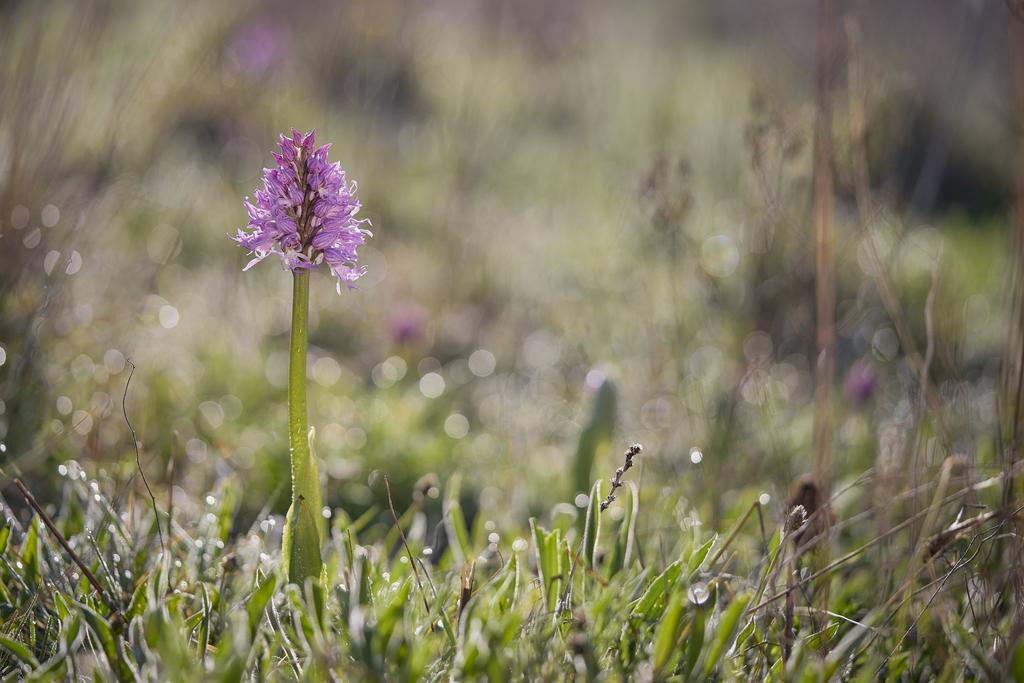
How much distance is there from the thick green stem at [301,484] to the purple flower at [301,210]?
0.11 meters

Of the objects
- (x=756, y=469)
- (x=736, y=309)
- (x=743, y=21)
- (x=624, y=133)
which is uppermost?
(x=743, y=21)

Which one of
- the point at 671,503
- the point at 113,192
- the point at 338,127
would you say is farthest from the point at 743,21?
the point at 671,503

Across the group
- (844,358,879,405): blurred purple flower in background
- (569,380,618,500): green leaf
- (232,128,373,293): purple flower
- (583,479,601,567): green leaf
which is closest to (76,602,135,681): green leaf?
(232,128,373,293): purple flower

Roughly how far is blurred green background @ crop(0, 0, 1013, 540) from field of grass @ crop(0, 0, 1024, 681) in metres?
0.02

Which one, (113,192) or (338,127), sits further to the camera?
(338,127)

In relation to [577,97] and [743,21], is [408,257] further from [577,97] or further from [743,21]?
[743,21]

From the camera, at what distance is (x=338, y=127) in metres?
6.59

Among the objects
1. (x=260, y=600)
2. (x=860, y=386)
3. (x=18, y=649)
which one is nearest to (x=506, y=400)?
(x=860, y=386)

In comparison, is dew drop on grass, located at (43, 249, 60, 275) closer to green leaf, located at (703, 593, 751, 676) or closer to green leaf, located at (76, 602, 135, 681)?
green leaf, located at (76, 602, 135, 681)

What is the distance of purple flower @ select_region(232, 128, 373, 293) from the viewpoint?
1.33 meters

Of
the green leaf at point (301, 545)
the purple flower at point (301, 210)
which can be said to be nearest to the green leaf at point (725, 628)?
the green leaf at point (301, 545)

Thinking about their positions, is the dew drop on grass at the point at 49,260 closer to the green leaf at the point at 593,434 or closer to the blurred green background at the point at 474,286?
the blurred green background at the point at 474,286

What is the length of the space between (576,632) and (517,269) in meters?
3.27

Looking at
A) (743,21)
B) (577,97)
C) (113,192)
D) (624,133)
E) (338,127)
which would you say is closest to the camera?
(113,192)
